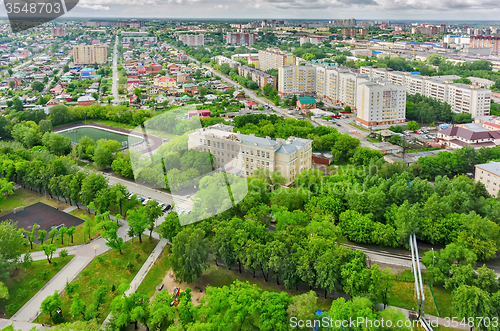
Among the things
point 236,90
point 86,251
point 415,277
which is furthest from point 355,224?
point 236,90

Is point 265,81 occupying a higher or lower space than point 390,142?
higher

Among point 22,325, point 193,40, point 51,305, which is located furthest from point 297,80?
point 193,40

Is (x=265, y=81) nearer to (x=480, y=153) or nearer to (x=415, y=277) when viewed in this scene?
(x=480, y=153)

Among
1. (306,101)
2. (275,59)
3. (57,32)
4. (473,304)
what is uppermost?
(57,32)

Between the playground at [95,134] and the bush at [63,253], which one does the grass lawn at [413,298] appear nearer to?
the bush at [63,253]

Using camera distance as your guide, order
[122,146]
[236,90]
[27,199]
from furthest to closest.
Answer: [236,90] < [122,146] < [27,199]

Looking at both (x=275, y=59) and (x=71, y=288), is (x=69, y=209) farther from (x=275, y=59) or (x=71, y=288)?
(x=275, y=59)

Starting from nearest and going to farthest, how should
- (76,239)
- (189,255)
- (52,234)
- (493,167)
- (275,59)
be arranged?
(189,255) < (52,234) < (76,239) < (493,167) < (275,59)

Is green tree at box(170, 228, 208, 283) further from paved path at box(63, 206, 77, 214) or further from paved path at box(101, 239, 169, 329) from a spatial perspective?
paved path at box(63, 206, 77, 214)
